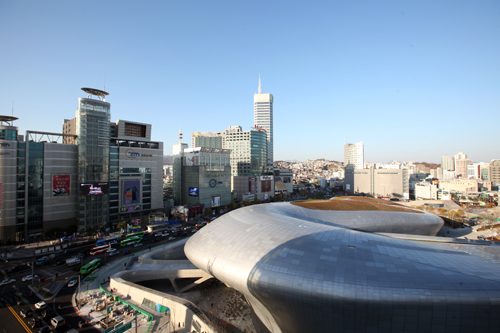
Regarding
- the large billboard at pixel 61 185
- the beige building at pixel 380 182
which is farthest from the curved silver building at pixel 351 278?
the beige building at pixel 380 182

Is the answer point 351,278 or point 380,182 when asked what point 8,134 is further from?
point 380,182

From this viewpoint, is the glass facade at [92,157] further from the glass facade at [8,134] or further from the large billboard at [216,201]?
the large billboard at [216,201]

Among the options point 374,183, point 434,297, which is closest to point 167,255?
point 434,297

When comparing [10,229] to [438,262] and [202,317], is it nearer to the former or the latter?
[202,317]

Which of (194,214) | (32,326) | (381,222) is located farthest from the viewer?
(194,214)

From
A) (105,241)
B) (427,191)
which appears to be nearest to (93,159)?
(105,241)

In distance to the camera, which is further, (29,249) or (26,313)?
(29,249)
